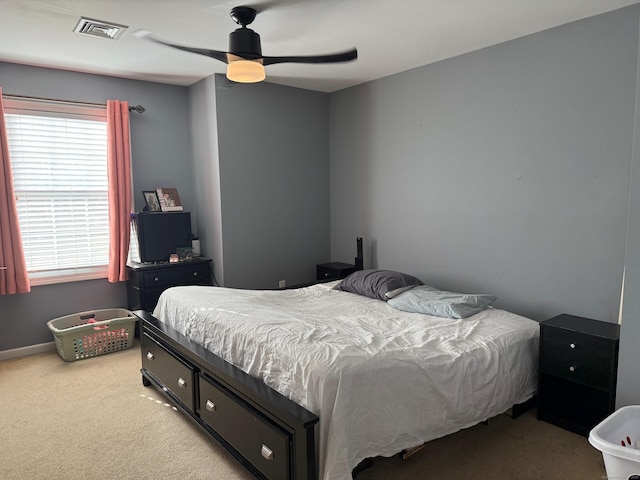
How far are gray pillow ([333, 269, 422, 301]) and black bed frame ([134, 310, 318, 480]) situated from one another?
1.43 m

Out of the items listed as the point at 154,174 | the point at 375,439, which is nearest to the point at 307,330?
the point at 375,439

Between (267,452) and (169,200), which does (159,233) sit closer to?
(169,200)

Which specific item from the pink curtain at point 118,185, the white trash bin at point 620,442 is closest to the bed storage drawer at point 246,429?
the white trash bin at point 620,442

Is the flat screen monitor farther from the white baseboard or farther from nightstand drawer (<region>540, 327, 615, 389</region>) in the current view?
nightstand drawer (<region>540, 327, 615, 389</region>)

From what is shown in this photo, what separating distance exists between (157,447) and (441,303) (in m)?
1.96

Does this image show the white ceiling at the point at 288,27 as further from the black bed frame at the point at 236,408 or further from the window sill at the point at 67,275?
the black bed frame at the point at 236,408

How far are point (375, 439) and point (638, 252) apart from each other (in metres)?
1.55

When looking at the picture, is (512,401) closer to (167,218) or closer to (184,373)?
(184,373)

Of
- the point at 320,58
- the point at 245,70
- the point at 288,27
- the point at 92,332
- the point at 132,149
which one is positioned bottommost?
the point at 92,332

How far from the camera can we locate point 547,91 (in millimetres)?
3156

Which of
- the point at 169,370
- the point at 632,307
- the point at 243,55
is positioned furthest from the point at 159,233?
the point at 632,307

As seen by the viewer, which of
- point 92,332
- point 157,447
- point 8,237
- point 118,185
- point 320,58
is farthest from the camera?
point 118,185

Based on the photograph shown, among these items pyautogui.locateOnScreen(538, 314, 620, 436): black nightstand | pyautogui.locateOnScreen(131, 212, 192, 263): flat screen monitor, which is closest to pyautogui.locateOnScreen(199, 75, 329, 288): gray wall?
pyautogui.locateOnScreen(131, 212, 192, 263): flat screen monitor

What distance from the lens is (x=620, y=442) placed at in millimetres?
1934
